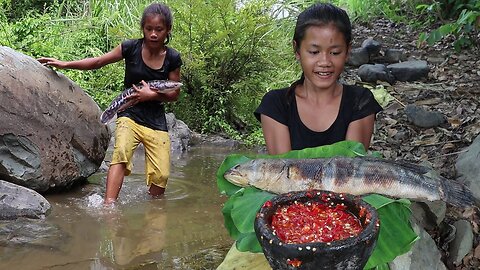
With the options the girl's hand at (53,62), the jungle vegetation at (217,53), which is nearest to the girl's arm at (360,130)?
the girl's hand at (53,62)

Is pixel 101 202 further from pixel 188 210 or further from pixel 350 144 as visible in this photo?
pixel 350 144

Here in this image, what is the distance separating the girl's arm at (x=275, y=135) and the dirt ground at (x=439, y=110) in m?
1.00

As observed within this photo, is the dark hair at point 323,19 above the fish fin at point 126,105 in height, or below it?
above

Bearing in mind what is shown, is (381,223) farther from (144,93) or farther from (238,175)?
(144,93)

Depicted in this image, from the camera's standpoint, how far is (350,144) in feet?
8.35

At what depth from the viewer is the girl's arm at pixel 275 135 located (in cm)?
292

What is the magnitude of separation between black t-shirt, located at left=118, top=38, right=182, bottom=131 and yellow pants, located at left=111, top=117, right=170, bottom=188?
0.06 m

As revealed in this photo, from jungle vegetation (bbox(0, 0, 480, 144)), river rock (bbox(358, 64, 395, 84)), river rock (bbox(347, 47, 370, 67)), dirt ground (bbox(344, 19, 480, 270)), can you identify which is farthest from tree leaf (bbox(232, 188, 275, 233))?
river rock (bbox(347, 47, 370, 67))

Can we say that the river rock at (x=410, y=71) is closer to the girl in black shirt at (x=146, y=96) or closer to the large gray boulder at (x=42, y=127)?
the girl in black shirt at (x=146, y=96)

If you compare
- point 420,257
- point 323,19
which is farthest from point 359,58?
point 420,257

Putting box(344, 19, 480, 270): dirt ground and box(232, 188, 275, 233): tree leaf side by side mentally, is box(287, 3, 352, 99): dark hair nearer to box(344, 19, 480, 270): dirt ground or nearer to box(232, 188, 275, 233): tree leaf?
box(232, 188, 275, 233): tree leaf

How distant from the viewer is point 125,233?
4008mm

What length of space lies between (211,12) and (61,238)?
15.0 feet

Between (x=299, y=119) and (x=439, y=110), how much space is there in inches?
141
